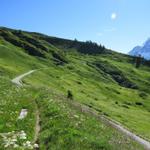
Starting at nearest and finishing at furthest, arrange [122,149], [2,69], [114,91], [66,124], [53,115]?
[122,149], [66,124], [53,115], [2,69], [114,91]

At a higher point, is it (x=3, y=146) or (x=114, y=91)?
(x=3, y=146)

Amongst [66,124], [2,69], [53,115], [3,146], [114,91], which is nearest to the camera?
[3,146]

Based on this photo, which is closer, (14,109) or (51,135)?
(51,135)

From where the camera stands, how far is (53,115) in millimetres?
30172

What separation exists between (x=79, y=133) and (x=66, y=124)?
2.82m

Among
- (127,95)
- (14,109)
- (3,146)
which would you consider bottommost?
(127,95)

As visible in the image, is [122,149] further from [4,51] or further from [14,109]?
[4,51]

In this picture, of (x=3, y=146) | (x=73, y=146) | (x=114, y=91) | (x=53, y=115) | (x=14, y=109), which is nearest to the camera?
(x=3, y=146)

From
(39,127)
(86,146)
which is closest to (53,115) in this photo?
(39,127)

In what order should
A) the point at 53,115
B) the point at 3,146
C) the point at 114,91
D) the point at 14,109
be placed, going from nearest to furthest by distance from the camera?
the point at 3,146 < the point at 53,115 < the point at 14,109 < the point at 114,91

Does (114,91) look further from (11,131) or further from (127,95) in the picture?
(11,131)

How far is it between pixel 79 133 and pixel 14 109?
11.6 metres

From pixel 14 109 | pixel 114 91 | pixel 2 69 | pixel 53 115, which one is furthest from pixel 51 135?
pixel 114 91

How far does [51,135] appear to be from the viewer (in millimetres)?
22031
